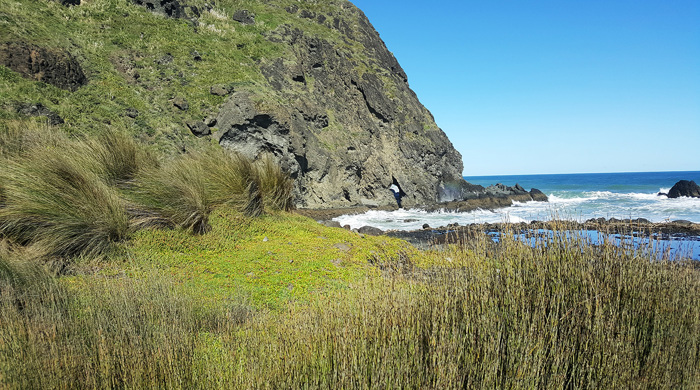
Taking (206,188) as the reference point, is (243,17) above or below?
above

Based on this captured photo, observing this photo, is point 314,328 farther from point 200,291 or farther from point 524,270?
point 200,291

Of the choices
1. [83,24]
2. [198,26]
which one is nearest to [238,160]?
[83,24]

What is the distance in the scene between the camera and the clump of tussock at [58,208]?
598 centimetres

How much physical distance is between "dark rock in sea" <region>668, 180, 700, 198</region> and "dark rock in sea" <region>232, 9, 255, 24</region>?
48.0 meters

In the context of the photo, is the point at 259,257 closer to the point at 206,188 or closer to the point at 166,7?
the point at 206,188

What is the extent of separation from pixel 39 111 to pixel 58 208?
11.7 metres

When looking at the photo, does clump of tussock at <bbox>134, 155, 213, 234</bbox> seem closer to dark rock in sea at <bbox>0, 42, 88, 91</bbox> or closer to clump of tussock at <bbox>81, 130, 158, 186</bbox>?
clump of tussock at <bbox>81, 130, 158, 186</bbox>

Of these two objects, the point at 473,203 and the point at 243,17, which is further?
the point at 243,17

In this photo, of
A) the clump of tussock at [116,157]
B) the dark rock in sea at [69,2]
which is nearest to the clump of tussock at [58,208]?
the clump of tussock at [116,157]

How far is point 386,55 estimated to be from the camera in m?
48.0

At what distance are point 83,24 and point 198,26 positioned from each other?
10081 millimetres

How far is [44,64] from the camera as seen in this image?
57.3ft

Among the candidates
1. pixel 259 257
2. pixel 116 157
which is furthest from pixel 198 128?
pixel 259 257

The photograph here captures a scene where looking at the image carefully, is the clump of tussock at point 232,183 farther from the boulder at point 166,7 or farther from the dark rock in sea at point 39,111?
the boulder at point 166,7
